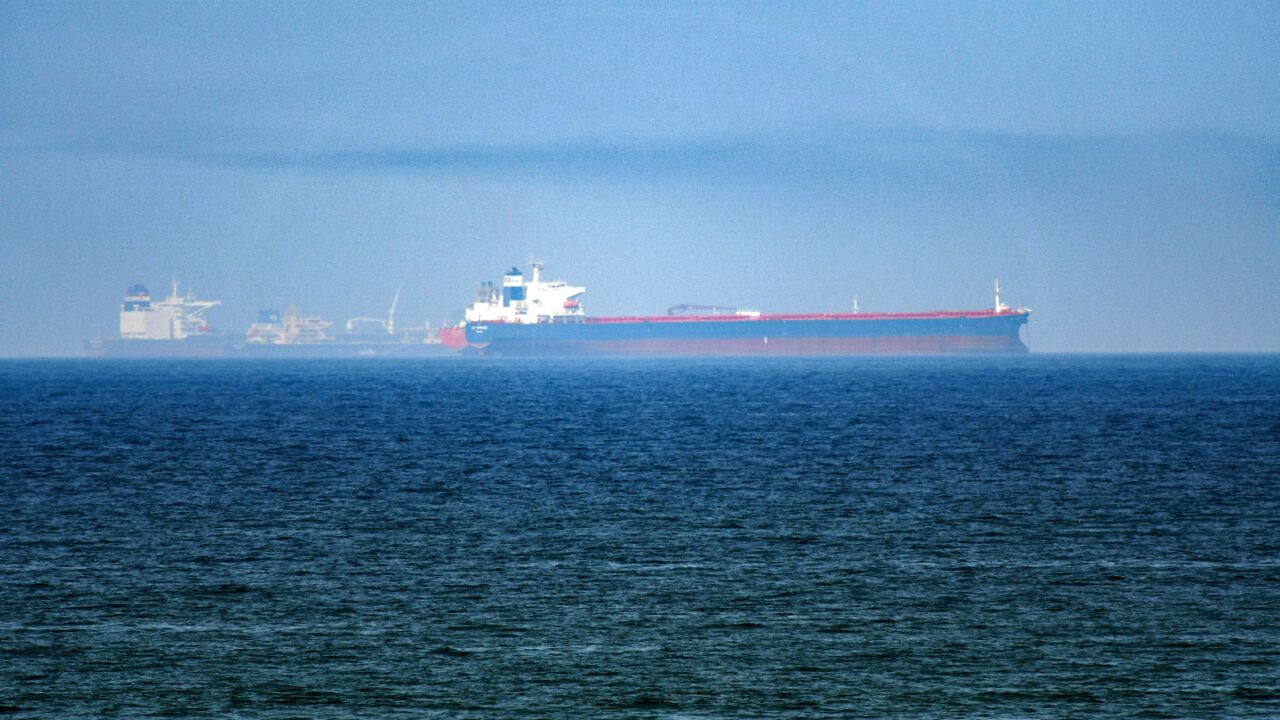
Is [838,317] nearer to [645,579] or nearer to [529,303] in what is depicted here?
[529,303]

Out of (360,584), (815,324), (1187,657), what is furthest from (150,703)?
(815,324)

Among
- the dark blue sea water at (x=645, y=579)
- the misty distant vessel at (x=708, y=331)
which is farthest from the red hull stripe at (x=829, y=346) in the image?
the dark blue sea water at (x=645, y=579)

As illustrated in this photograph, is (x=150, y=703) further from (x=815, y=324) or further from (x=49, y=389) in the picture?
(x=815, y=324)

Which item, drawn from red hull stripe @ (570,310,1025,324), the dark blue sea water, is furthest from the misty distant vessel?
the dark blue sea water

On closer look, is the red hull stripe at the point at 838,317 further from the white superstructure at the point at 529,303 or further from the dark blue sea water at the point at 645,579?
the dark blue sea water at the point at 645,579

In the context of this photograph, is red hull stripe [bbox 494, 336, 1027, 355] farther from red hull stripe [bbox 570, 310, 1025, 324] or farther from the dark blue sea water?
the dark blue sea water

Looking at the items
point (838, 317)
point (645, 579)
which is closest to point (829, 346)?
point (838, 317)
